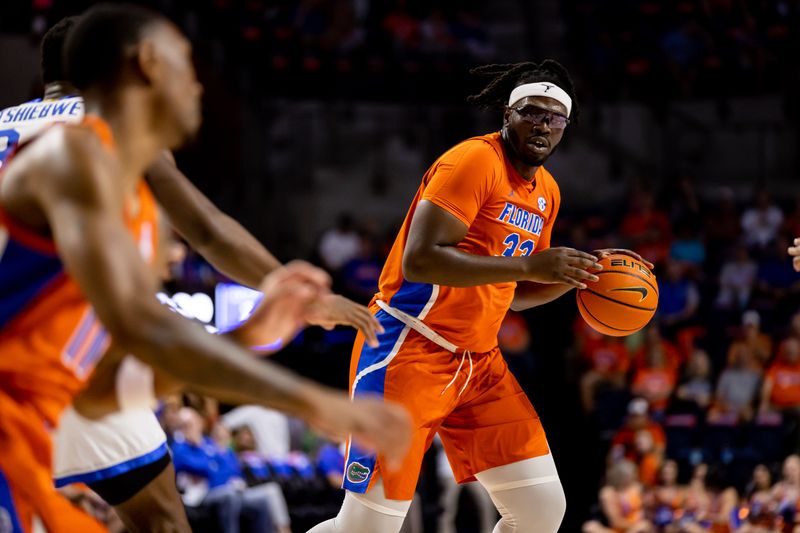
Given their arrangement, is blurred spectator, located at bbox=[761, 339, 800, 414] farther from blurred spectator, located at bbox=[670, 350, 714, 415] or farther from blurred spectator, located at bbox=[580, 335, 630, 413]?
blurred spectator, located at bbox=[580, 335, 630, 413]

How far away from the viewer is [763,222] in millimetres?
13508

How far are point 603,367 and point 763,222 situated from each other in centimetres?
328

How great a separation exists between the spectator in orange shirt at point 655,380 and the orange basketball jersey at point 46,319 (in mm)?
9094

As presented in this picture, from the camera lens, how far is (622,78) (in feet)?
50.7

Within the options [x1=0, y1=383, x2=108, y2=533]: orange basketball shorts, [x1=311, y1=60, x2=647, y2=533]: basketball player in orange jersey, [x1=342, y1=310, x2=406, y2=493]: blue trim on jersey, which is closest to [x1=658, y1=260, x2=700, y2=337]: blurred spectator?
[x1=311, y1=60, x2=647, y2=533]: basketball player in orange jersey

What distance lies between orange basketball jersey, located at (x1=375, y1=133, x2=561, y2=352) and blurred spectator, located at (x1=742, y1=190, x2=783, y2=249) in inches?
367

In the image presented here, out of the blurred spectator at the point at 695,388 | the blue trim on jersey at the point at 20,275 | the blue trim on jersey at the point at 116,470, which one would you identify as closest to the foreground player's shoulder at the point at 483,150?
the blue trim on jersey at the point at 116,470

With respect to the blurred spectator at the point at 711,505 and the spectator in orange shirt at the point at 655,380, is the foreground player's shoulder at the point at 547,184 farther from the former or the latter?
the spectator in orange shirt at the point at 655,380

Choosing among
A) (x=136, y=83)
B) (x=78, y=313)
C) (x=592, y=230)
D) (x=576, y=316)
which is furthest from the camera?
(x=592, y=230)

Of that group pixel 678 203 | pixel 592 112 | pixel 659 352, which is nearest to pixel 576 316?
pixel 659 352

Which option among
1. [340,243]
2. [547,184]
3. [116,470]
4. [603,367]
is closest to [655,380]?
[603,367]

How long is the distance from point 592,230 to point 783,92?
3801 millimetres

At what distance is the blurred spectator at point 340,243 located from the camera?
13.0m

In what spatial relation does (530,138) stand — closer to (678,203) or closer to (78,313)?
(78,313)
